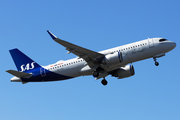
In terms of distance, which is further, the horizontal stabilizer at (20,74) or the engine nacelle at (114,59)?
the horizontal stabilizer at (20,74)

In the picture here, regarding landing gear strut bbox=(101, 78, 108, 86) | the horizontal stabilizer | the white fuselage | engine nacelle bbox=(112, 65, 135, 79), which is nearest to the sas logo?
the horizontal stabilizer

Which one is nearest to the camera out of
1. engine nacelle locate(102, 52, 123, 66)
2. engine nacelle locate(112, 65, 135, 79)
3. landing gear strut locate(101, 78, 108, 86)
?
engine nacelle locate(102, 52, 123, 66)

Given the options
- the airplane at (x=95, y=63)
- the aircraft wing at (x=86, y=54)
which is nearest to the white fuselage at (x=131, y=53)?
the airplane at (x=95, y=63)

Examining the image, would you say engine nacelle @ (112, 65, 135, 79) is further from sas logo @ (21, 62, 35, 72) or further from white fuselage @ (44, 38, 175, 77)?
sas logo @ (21, 62, 35, 72)

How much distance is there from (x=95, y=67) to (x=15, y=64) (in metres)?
13.3

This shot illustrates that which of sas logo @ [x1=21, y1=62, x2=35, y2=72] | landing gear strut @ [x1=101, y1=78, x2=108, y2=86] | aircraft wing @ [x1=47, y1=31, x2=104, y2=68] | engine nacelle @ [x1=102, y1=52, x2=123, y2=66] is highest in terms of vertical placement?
sas logo @ [x1=21, y1=62, x2=35, y2=72]

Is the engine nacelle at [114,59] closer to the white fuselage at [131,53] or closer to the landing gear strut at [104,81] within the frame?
the white fuselage at [131,53]

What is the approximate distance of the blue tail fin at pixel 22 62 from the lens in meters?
42.8

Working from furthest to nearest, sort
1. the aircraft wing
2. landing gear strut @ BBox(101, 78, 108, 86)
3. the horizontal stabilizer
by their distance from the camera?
1. landing gear strut @ BBox(101, 78, 108, 86)
2. the horizontal stabilizer
3. the aircraft wing

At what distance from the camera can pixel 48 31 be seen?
33250 millimetres

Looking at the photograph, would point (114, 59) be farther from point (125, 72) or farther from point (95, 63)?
point (125, 72)

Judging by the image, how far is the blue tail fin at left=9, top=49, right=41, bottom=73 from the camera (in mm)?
42812

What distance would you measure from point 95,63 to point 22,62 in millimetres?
12076

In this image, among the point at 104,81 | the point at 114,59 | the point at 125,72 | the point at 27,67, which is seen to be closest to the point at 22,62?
the point at 27,67
